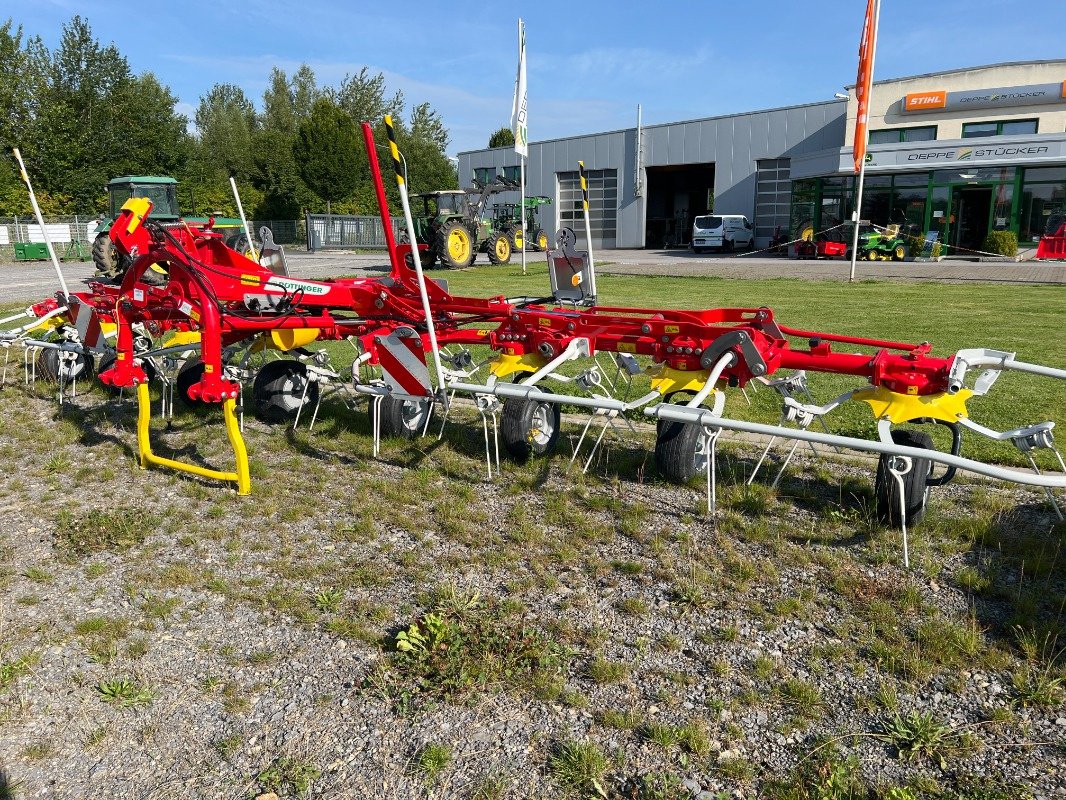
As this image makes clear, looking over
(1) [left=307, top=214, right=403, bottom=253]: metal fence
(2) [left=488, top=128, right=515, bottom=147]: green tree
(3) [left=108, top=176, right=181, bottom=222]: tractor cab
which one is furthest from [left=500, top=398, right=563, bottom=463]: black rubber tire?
(2) [left=488, top=128, right=515, bottom=147]: green tree

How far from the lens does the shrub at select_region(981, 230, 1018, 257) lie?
1065 inches

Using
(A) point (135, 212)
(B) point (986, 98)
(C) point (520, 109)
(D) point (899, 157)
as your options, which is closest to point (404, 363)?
(A) point (135, 212)

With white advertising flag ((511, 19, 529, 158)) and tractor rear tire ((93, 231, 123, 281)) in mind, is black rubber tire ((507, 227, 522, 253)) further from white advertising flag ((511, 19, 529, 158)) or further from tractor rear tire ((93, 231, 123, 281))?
tractor rear tire ((93, 231, 123, 281))

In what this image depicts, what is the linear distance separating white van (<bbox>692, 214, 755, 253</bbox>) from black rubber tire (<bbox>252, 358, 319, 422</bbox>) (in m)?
31.6

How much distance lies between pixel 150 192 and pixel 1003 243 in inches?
1113

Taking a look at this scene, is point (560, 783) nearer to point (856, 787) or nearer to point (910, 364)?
point (856, 787)

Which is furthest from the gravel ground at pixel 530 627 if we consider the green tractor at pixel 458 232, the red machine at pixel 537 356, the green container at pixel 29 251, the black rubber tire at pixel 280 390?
the green container at pixel 29 251

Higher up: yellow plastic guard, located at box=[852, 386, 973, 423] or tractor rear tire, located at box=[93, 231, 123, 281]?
tractor rear tire, located at box=[93, 231, 123, 281]

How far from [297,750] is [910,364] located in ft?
12.2

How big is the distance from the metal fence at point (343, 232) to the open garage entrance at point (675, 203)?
47.5 feet

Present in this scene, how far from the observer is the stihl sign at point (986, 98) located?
28969 millimetres

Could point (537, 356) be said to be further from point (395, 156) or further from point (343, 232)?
point (343, 232)

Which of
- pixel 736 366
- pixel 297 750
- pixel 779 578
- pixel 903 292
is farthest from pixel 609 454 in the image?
pixel 903 292

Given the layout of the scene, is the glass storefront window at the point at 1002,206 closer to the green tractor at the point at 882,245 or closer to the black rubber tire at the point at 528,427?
the green tractor at the point at 882,245
